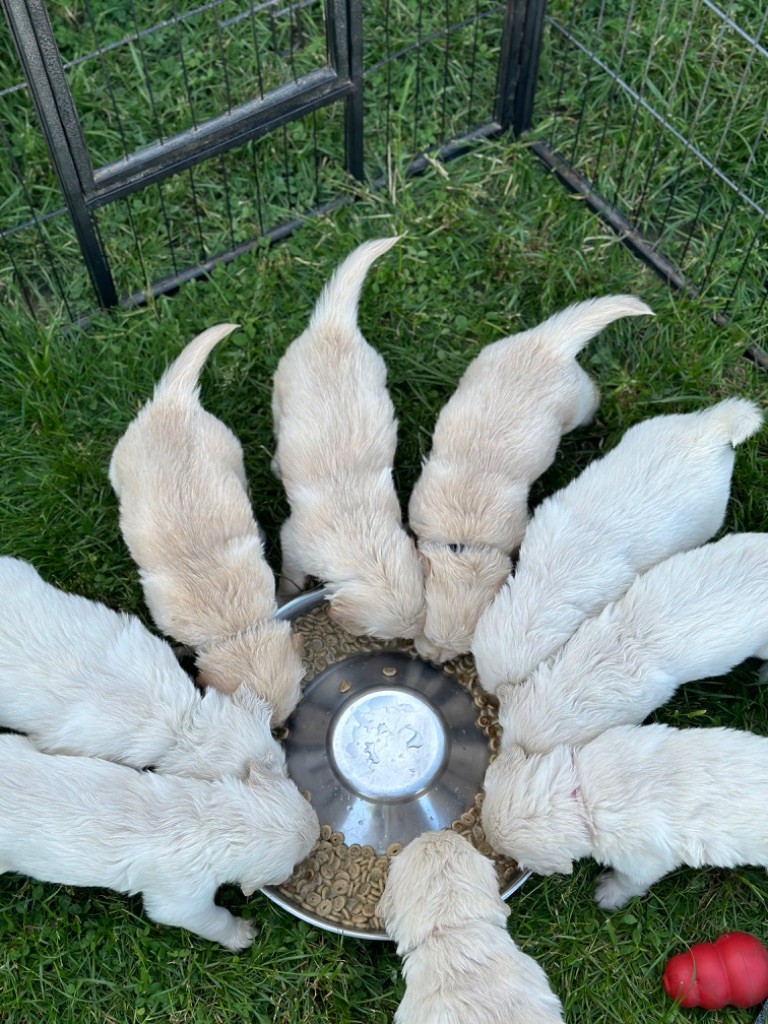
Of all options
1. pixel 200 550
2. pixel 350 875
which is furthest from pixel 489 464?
pixel 350 875

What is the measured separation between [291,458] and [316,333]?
43cm

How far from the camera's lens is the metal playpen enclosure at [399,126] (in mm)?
4367

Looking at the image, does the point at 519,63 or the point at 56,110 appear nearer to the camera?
the point at 56,110

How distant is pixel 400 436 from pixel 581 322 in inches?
33.0

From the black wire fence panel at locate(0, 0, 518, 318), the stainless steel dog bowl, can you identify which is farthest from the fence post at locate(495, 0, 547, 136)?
the stainless steel dog bowl

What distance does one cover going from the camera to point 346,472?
349cm

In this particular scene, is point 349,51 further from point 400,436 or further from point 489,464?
point 489,464

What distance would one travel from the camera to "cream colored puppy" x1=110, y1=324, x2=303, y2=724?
3.27m

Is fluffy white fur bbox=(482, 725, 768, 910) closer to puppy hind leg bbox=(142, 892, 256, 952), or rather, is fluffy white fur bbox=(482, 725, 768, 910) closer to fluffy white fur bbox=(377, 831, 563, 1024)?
fluffy white fur bbox=(377, 831, 563, 1024)

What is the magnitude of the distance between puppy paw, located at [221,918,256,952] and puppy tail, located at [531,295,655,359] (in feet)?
6.64

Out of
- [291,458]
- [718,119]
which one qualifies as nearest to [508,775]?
[291,458]

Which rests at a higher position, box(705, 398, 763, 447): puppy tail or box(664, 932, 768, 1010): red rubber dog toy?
box(705, 398, 763, 447): puppy tail

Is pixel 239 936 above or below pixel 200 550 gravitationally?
below

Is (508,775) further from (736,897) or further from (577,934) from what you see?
(736,897)
